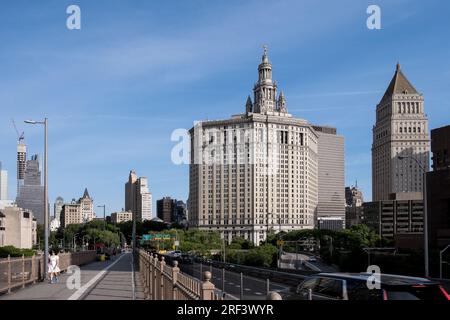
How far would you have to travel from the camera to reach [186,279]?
10.3 meters

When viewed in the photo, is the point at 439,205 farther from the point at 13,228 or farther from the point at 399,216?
the point at 13,228

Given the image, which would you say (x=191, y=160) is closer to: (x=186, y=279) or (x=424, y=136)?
(x=424, y=136)

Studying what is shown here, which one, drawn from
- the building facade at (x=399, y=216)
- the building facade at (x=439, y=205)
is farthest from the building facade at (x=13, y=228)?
the building facade at (x=399, y=216)

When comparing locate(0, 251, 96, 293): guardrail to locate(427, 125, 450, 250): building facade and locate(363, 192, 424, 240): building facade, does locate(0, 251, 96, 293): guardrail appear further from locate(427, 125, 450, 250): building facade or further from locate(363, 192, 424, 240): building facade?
locate(363, 192, 424, 240): building facade

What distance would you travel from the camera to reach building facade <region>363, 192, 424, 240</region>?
505 feet

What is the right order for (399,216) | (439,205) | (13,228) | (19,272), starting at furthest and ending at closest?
(399,216) < (13,228) < (439,205) < (19,272)

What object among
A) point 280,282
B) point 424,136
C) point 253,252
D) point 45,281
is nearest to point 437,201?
point 253,252

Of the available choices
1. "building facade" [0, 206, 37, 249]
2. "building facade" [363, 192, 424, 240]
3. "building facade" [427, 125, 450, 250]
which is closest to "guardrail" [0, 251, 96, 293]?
"building facade" [427, 125, 450, 250]

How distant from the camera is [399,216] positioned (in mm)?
161125

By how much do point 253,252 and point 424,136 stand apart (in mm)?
128322

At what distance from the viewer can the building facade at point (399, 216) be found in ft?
505

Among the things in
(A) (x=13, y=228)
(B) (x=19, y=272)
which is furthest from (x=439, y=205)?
(A) (x=13, y=228)

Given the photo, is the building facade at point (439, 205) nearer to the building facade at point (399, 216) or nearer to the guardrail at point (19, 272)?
the guardrail at point (19, 272)

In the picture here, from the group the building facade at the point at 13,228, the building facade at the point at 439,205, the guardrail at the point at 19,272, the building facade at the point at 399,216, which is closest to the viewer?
the guardrail at the point at 19,272
